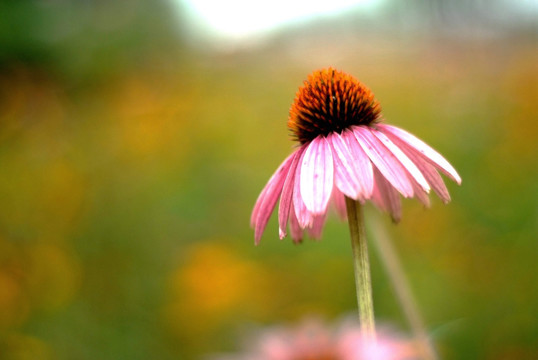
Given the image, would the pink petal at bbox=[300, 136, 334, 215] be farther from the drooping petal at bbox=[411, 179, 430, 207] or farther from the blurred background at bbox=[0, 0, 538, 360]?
the blurred background at bbox=[0, 0, 538, 360]

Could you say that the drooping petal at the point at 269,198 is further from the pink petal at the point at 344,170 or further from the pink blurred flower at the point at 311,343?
the pink blurred flower at the point at 311,343

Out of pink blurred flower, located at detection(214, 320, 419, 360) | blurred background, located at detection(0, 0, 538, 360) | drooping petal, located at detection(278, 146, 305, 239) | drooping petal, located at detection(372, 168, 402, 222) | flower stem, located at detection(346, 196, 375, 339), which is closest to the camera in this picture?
flower stem, located at detection(346, 196, 375, 339)

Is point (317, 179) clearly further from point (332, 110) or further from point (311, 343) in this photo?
point (311, 343)

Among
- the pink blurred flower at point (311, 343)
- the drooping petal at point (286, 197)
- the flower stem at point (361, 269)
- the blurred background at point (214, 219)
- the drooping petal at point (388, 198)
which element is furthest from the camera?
the blurred background at point (214, 219)

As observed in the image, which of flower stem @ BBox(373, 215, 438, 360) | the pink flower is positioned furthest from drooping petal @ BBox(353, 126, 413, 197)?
flower stem @ BBox(373, 215, 438, 360)

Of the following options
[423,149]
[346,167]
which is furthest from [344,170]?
[423,149]

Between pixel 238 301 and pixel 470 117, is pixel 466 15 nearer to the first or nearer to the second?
pixel 470 117

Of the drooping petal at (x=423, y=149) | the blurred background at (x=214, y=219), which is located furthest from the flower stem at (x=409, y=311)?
the drooping petal at (x=423, y=149)
